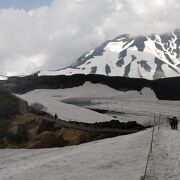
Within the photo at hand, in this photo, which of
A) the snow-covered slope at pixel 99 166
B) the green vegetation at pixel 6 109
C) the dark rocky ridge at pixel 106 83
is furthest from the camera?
the dark rocky ridge at pixel 106 83

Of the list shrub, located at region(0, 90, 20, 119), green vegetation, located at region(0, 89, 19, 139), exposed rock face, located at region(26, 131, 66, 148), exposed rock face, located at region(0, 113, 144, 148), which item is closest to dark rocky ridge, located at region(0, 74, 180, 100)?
shrub, located at region(0, 90, 20, 119)

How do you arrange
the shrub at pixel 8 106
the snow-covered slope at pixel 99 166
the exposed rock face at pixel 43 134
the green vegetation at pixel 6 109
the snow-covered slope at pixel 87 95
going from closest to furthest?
1. the snow-covered slope at pixel 99 166
2. the exposed rock face at pixel 43 134
3. the green vegetation at pixel 6 109
4. the shrub at pixel 8 106
5. the snow-covered slope at pixel 87 95

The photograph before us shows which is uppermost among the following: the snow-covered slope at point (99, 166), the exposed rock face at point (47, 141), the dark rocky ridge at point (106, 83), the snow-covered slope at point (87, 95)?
the dark rocky ridge at point (106, 83)

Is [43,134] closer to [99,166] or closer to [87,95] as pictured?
[99,166]

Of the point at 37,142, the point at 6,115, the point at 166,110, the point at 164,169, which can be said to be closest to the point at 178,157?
the point at 164,169

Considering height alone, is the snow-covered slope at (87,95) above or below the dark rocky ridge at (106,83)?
below

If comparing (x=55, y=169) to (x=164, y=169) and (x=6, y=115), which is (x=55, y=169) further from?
(x=6, y=115)

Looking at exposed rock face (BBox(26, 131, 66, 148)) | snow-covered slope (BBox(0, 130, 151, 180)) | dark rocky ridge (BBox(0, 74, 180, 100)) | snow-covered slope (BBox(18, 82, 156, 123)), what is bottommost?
exposed rock face (BBox(26, 131, 66, 148))

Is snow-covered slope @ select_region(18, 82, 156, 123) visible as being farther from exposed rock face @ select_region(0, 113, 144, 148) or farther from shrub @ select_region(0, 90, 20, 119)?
exposed rock face @ select_region(0, 113, 144, 148)

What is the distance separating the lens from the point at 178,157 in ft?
86.5

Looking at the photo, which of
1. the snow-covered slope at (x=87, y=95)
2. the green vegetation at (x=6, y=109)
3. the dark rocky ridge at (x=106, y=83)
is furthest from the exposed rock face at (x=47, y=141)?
the dark rocky ridge at (x=106, y=83)

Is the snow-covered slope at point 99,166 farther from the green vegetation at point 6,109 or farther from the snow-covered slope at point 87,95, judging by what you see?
the snow-covered slope at point 87,95

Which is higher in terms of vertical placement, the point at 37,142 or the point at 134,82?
the point at 134,82

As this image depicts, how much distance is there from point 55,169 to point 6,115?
6149cm
